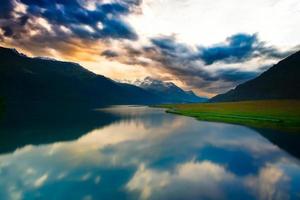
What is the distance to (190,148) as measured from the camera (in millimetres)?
35531

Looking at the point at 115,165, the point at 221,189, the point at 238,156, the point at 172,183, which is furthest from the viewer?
the point at 238,156

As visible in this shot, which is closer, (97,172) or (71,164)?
(97,172)

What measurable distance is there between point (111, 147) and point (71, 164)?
1024 centimetres

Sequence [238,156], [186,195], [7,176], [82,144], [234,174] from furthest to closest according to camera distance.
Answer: [82,144]
[238,156]
[234,174]
[7,176]
[186,195]

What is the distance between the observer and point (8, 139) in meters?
40.2

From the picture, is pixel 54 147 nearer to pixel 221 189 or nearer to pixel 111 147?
pixel 111 147

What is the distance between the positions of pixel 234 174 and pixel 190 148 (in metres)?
12.9

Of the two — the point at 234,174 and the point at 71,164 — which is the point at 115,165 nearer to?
the point at 71,164

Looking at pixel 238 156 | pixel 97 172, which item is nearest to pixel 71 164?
pixel 97 172

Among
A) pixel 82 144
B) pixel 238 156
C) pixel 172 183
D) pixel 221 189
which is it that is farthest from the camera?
pixel 82 144

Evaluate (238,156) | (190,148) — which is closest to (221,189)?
(238,156)

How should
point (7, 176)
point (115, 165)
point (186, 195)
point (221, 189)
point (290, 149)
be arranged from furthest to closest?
1. point (290, 149)
2. point (115, 165)
3. point (7, 176)
4. point (221, 189)
5. point (186, 195)

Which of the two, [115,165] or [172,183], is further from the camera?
[115,165]

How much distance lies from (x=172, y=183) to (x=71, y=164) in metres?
11.4
